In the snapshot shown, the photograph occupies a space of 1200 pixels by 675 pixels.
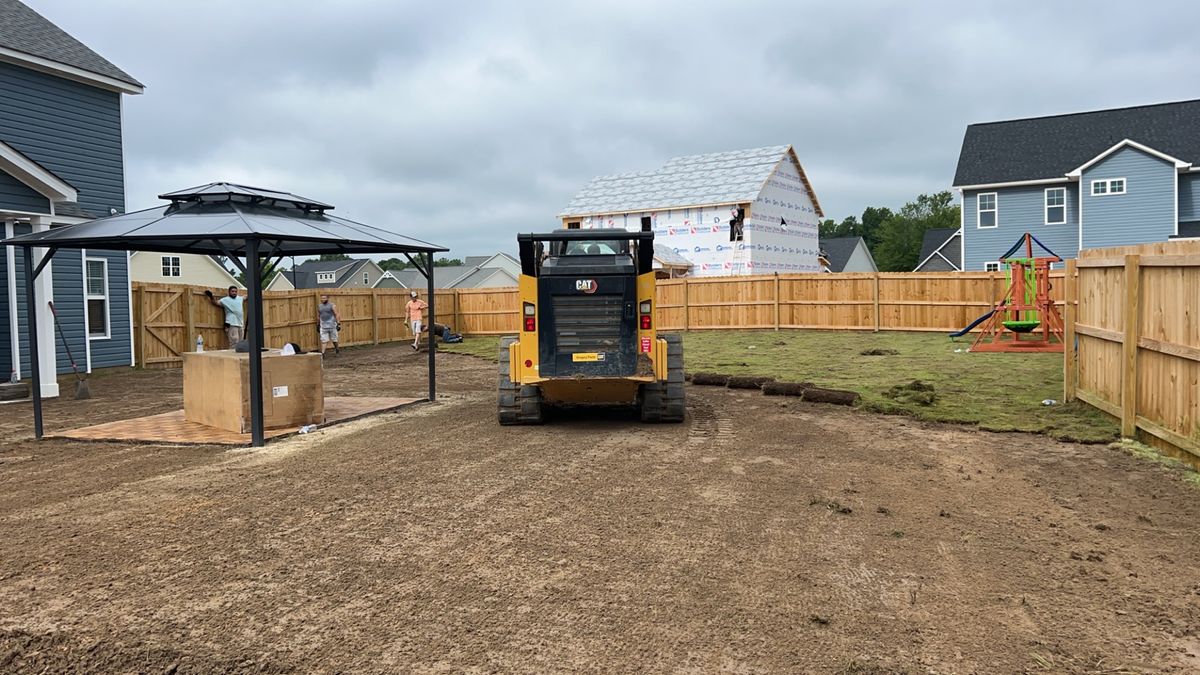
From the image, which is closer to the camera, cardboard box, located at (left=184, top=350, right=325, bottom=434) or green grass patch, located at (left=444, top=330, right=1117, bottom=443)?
cardboard box, located at (left=184, top=350, right=325, bottom=434)

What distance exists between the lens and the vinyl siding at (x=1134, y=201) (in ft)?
98.7

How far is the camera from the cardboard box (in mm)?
9805

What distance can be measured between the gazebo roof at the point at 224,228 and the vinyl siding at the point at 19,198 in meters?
3.94

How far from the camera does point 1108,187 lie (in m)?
30.9

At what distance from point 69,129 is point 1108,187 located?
110 feet

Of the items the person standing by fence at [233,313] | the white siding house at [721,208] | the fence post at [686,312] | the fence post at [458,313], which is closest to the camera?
the person standing by fence at [233,313]

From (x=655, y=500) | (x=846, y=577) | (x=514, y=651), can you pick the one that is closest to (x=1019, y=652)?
(x=846, y=577)

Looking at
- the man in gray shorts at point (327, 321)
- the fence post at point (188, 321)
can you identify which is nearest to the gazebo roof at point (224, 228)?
the fence post at point (188, 321)

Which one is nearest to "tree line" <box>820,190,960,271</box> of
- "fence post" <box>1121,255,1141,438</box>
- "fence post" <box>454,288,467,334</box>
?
"fence post" <box>454,288,467,334</box>

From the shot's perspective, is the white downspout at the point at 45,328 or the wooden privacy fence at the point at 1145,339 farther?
the white downspout at the point at 45,328

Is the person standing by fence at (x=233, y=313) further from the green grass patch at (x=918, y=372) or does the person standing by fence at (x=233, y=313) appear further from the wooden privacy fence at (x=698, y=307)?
the green grass patch at (x=918, y=372)

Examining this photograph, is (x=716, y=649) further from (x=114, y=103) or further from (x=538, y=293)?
(x=114, y=103)

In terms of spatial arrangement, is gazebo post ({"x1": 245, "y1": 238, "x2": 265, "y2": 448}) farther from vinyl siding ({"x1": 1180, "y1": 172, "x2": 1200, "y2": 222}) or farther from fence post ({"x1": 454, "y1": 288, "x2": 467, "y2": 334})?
vinyl siding ({"x1": 1180, "y1": 172, "x2": 1200, "y2": 222})

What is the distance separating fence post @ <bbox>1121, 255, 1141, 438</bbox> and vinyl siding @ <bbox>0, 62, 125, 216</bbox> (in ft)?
61.2
